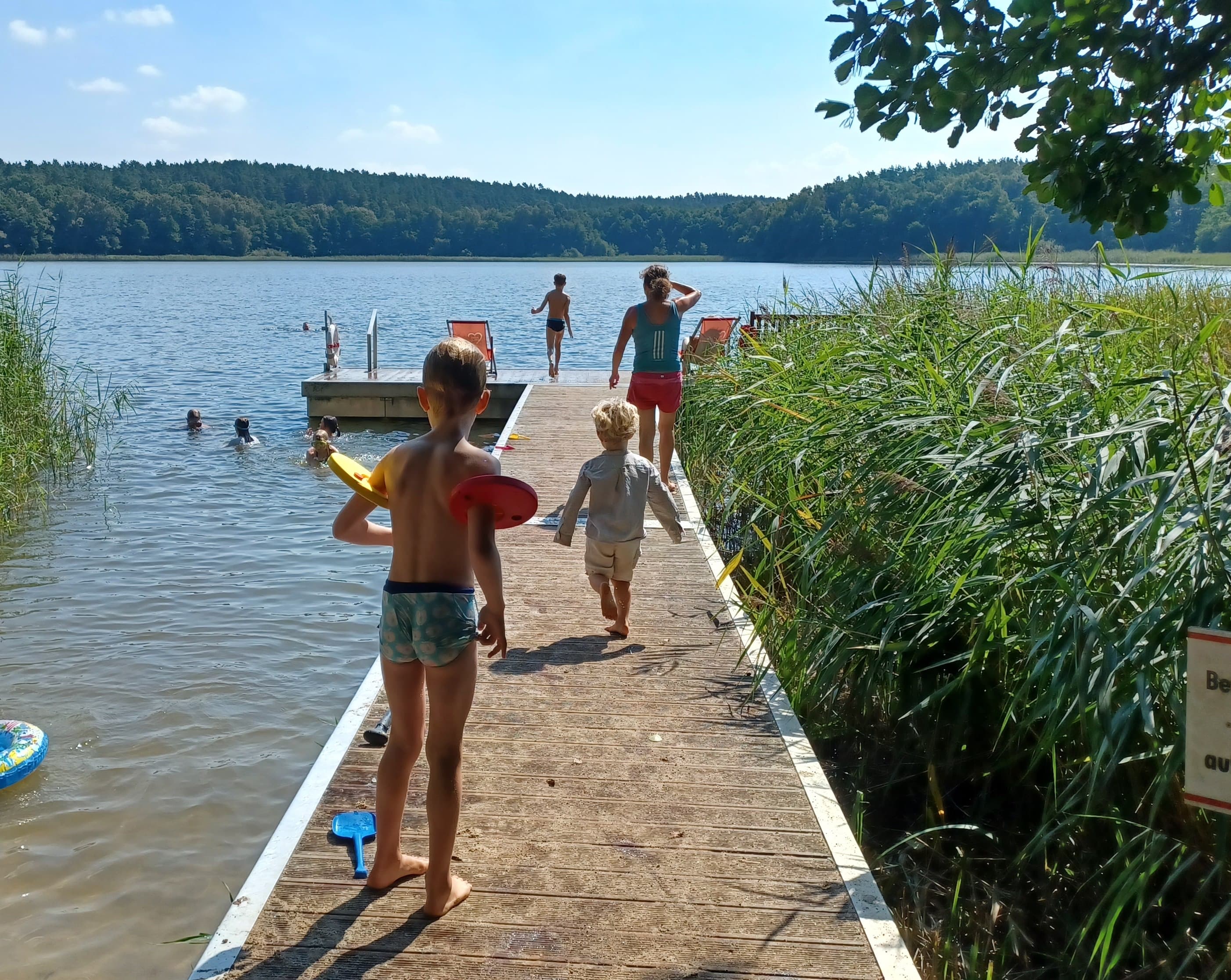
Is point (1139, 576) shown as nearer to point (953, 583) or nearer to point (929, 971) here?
point (953, 583)

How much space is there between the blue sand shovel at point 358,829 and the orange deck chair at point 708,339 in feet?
25.0

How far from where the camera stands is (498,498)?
9.34 feet

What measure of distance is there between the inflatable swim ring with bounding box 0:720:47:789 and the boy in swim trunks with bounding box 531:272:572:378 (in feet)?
38.3

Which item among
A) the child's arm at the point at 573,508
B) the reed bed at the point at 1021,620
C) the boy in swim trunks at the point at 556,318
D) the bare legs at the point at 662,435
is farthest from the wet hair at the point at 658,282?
the boy in swim trunks at the point at 556,318

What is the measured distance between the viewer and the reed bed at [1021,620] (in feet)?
10.0

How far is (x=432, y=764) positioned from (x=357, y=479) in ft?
2.75

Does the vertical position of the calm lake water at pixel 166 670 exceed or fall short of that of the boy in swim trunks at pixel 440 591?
it falls short

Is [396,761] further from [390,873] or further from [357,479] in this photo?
[357,479]

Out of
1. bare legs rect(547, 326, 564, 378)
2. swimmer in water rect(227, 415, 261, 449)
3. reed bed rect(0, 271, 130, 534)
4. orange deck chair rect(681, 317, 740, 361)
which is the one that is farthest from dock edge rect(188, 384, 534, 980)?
bare legs rect(547, 326, 564, 378)

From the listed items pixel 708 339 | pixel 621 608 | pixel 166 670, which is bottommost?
pixel 166 670

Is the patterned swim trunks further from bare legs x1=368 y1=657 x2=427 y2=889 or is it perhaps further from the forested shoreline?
the forested shoreline

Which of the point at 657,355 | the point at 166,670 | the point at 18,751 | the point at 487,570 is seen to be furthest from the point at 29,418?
the point at 487,570

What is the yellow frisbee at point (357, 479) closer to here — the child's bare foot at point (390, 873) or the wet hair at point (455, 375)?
the wet hair at point (455, 375)

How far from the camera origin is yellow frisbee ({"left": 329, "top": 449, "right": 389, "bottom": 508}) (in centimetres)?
297
